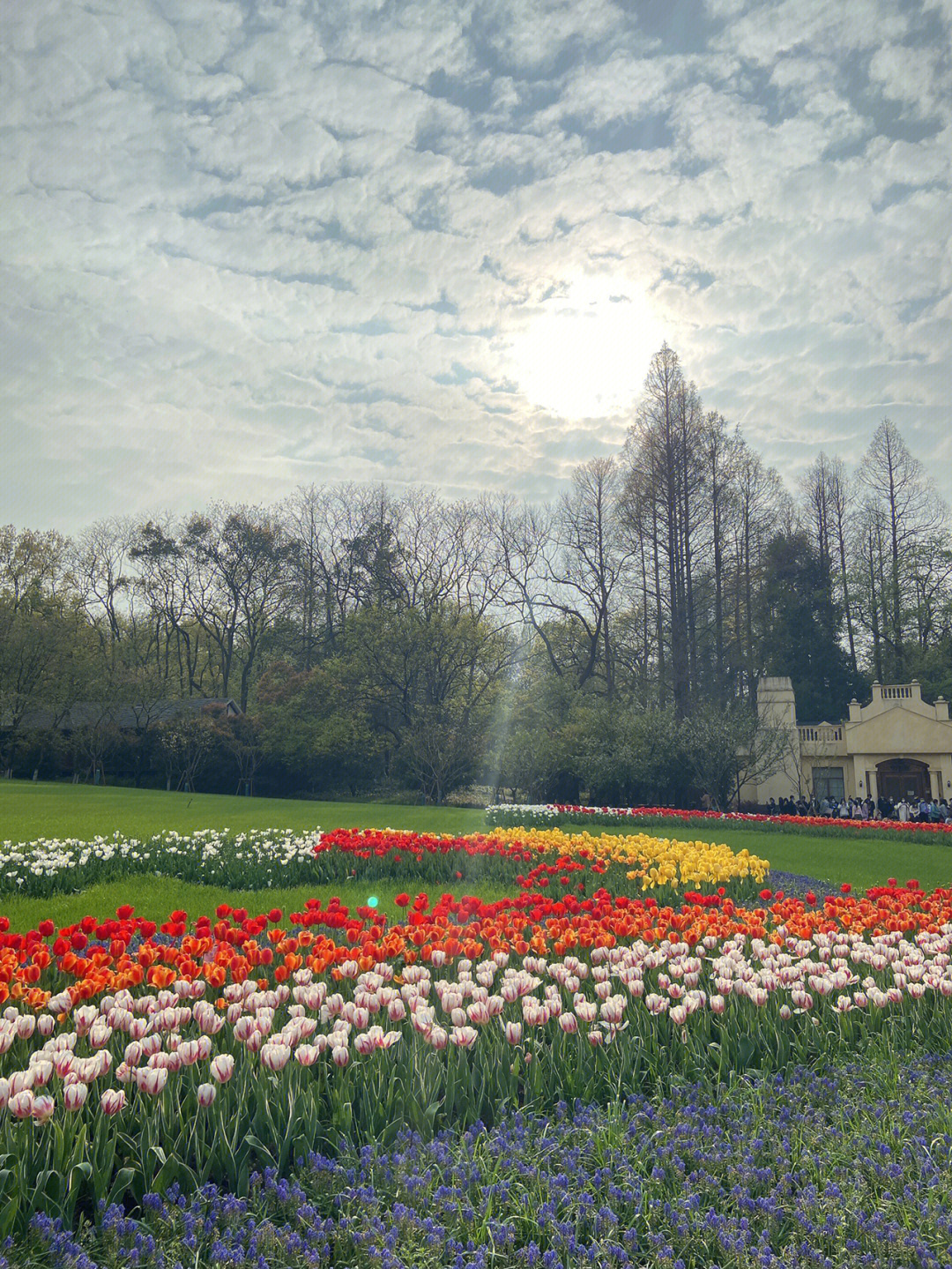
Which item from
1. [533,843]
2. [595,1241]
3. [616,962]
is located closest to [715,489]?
[533,843]

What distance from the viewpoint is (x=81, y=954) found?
5.19m

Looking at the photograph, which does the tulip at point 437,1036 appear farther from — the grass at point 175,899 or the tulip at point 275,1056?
the grass at point 175,899

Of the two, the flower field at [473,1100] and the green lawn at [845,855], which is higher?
the flower field at [473,1100]

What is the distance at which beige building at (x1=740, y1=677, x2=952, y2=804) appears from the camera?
32812mm

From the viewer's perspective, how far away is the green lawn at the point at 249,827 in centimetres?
888

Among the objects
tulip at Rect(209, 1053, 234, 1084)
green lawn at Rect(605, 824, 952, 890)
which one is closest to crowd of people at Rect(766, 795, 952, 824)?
green lawn at Rect(605, 824, 952, 890)

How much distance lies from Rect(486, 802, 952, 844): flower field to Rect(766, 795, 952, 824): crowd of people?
6355mm

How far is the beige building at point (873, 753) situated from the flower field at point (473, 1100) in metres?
28.3

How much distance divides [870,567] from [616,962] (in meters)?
43.4

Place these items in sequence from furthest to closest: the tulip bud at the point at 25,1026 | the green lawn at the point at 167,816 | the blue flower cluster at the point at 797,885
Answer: the green lawn at the point at 167,816, the blue flower cluster at the point at 797,885, the tulip bud at the point at 25,1026

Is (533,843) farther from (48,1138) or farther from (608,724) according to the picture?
(608,724)

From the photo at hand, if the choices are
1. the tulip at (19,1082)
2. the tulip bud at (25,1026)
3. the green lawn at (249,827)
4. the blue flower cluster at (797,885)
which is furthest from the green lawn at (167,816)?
the tulip at (19,1082)

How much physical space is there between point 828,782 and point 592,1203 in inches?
1405

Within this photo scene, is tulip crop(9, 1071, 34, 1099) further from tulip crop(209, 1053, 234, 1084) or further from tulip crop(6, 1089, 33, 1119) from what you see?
tulip crop(209, 1053, 234, 1084)
